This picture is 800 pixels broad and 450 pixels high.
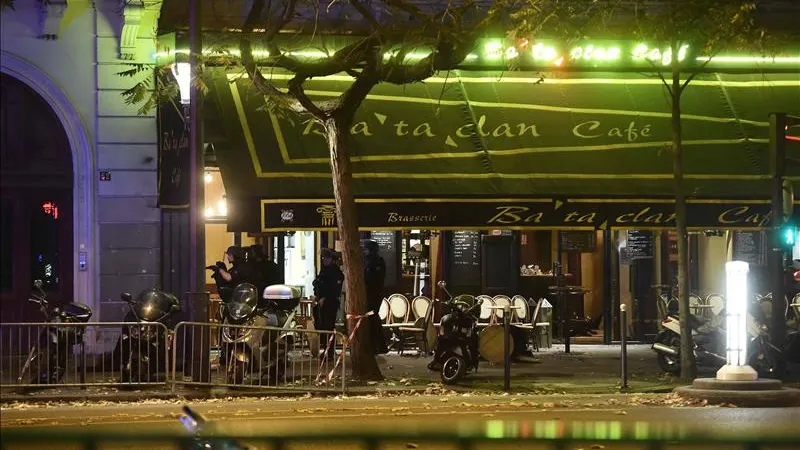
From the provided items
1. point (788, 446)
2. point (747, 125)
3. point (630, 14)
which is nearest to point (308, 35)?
point (630, 14)

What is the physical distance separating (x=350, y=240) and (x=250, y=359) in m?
2.18

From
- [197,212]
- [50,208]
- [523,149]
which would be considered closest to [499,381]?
[523,149]

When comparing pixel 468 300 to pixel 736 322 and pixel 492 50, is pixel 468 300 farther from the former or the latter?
pixel 736 322

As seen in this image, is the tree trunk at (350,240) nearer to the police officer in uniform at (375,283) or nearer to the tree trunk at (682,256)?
the police officer in uniform at (375,283)

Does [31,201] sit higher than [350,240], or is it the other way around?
[31,201]

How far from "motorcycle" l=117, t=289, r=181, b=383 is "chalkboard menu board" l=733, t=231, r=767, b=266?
11351mm

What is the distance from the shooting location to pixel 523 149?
1955cm

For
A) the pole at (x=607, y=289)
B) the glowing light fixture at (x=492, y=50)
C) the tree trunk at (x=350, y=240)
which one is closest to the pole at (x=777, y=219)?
the tree trunk at (x=350, y=240)

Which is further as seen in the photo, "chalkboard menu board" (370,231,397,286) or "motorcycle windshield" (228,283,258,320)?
"chalkboard menu board" (370,231,397,286)

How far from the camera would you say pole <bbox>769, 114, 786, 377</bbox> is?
16.1 meters

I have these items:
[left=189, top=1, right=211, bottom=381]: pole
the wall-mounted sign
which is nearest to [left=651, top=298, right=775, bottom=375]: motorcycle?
[left=189, top=1, right=211, bottom=381]: pole

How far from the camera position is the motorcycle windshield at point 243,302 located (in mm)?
16344

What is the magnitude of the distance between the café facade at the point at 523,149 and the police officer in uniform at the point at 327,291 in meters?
0.86

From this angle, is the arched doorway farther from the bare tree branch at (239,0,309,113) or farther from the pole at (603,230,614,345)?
the pole at (603,230,614,345)
